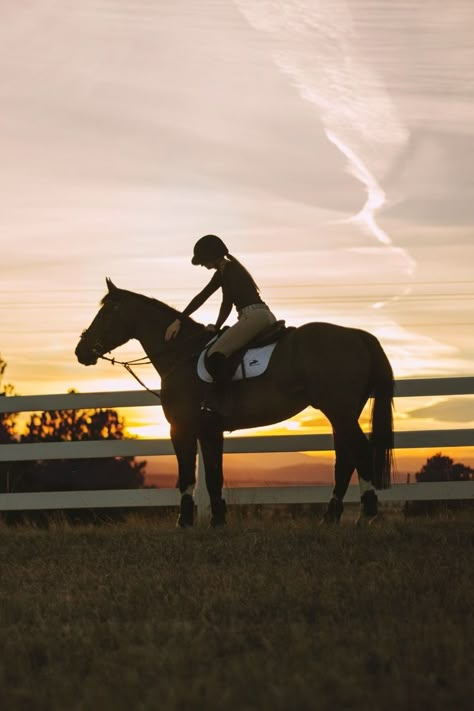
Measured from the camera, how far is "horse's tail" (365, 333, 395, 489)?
34.3ft

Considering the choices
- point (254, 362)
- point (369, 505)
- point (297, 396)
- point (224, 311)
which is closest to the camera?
point (369, 505)

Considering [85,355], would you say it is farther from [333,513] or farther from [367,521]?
[367,521]

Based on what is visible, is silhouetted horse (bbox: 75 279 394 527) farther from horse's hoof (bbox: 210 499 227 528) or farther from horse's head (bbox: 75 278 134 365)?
horse's head (bbox: 75 278 134 365)

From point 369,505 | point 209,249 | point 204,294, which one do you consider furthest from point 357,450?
point 209,249

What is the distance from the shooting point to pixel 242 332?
413 inches

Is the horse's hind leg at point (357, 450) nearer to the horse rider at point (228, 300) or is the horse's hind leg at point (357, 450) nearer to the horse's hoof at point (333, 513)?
the horse's hoof at point (333, 513)

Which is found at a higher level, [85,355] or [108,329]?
[108,329]

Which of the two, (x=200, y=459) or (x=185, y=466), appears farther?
(x=200, y=459)

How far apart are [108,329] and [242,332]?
1900mm

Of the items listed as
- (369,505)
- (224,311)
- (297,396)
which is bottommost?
(369,505)

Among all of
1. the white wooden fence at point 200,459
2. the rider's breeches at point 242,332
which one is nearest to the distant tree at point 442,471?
the white wooden fence at point 200,459

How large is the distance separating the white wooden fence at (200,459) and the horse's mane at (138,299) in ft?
4.73

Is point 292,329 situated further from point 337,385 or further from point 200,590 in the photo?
point 200,590

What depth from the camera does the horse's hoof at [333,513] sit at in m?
10.5
